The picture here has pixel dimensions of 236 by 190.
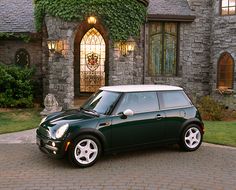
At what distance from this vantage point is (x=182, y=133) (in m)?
7.41

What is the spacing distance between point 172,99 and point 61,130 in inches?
104

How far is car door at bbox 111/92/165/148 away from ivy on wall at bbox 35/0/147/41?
6.52 metres

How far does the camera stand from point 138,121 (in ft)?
22.3

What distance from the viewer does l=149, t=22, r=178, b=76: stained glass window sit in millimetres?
15906

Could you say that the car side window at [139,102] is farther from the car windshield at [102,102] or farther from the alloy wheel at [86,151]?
the alloy wheel at [86,151]

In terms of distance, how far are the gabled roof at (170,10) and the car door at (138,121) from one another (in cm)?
Result: 900

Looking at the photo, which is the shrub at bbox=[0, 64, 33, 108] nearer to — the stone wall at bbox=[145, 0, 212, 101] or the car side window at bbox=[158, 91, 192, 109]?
the stone wall at bbox=[145, 0, 212, 101]

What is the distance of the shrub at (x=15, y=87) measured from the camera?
1425 centimetres

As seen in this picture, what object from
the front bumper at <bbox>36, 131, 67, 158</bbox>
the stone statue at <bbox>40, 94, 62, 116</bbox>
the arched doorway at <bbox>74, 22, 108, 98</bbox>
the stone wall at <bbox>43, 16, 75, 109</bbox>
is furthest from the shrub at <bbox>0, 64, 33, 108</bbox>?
the front bumper at <bbox>36, 131, 67, 158</bbox>

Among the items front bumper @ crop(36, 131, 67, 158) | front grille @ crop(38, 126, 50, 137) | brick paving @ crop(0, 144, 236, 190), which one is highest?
front grille @ crop(38, 126, 50, 137)

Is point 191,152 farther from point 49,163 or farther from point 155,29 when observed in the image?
point 155,29

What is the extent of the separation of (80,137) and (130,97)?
1411 mm

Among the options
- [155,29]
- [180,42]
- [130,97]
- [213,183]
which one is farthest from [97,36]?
[213,183]

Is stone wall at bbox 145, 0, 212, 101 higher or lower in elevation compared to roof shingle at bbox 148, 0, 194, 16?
lower
